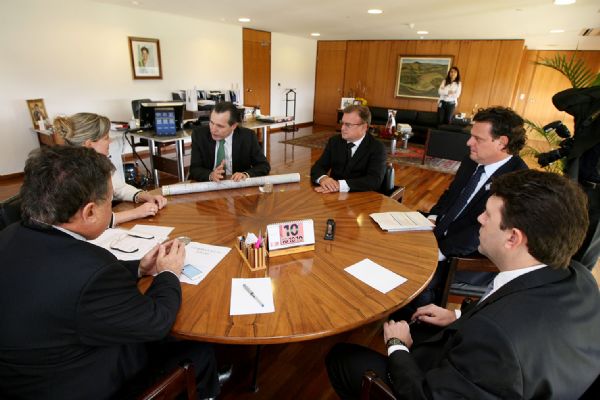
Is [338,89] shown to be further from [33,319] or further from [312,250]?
[33,319]

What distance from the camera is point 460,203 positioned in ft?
6.70

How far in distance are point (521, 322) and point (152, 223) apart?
162 cm

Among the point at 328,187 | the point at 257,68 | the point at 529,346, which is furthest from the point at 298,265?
the point at 257,68

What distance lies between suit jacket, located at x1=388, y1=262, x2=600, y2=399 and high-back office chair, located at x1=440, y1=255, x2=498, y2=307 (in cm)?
71

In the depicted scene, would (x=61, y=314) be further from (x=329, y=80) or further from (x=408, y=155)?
(x=329, y=80)

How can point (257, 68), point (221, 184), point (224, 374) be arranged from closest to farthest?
point (224, 374) → point (221, 184) → point (257, 68)

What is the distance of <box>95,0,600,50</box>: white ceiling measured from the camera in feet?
15.1

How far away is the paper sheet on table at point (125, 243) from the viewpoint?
144cm

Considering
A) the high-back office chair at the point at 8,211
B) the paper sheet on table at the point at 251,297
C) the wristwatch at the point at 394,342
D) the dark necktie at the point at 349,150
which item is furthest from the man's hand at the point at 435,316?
the high-back office chair at the point at 8,211

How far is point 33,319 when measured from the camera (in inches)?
32.5

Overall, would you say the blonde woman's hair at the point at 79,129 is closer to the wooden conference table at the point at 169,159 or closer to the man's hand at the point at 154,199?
the man's hand at the point at 154,199

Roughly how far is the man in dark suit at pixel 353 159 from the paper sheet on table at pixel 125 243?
1.20m

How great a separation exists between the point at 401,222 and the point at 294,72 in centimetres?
875

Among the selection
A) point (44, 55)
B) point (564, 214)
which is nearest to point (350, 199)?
point (564, 214)
